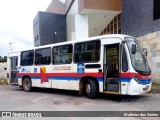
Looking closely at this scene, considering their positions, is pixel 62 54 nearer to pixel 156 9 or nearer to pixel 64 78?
pixel 64 78

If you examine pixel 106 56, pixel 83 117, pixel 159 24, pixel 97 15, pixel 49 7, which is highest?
pixel 49 7

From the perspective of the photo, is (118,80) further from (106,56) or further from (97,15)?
(97,15)

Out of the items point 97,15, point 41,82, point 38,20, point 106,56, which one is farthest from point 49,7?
point 106,56

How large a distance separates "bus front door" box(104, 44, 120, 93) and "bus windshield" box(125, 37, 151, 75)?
23.4 inches

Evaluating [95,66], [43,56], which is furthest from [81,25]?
[95,66]

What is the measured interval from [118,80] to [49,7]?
34391mm

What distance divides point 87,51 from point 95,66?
0.90m

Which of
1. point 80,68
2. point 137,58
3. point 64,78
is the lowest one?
point 64,78

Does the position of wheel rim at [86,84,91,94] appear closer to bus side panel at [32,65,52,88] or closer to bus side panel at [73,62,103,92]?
bus side panel at [73,62,103,92]

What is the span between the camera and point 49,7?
136ft

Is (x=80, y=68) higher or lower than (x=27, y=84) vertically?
higher

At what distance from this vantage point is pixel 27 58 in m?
14.8

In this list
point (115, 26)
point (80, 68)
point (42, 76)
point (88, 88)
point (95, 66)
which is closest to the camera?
A: point (95, 66)

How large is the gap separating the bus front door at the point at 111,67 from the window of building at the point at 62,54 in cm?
221
